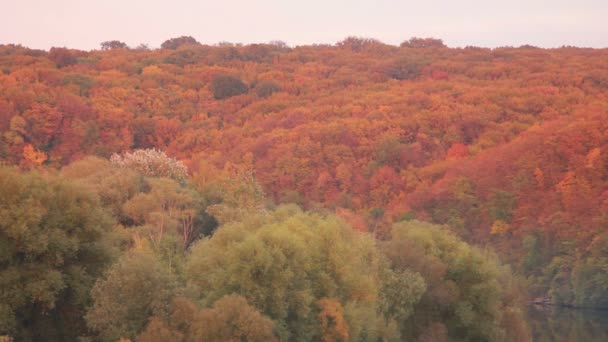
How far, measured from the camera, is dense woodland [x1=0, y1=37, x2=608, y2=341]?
38375 mm

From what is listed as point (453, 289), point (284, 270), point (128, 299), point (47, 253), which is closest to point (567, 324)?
point (453, 289)

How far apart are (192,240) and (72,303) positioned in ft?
75.1

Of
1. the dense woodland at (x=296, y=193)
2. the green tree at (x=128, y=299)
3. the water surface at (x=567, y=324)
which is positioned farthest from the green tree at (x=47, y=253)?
the water surface at (x=567, y=324)

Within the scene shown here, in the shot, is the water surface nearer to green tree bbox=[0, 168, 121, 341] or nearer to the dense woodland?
the dense woodland

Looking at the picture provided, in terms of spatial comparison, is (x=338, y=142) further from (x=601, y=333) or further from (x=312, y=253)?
(x=312, y=253)

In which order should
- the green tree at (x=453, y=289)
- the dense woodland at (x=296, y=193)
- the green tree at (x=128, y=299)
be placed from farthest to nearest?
the green tree at (x=453, y=289) < the dense woodland at (x=296, y=193) < the green tree at (x=128, y=299)

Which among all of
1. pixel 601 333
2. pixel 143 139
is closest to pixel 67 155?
pixel 143 139

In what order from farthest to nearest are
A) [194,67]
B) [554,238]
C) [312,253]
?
[194,67]
[554,238]
[312,253]

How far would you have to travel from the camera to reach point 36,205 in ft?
123

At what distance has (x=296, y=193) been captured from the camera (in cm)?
11675

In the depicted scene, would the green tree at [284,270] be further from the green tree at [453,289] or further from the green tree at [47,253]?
the green tree at [453,289]

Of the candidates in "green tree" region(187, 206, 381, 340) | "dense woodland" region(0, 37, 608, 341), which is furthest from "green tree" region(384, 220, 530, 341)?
"green tree" region(187, 206, 381, 340)

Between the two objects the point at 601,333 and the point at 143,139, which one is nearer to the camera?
the point at 601,333

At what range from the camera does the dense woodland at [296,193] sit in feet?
126
